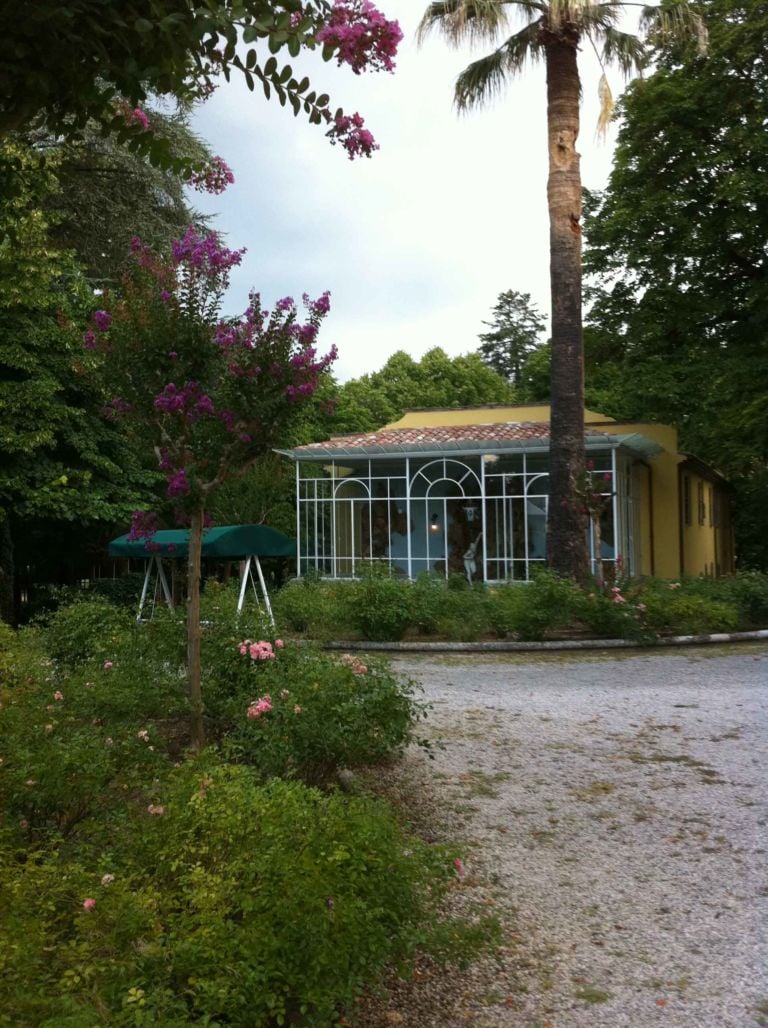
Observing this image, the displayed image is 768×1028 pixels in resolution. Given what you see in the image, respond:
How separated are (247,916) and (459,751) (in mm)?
4589

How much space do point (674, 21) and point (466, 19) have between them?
12.9ft

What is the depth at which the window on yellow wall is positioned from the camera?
86.2 ft

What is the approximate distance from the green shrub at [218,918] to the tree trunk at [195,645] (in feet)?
8.26

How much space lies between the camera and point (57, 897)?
2.74 metres

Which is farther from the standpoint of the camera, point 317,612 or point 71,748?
point 317,612

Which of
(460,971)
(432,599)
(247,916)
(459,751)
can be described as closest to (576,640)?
(432,599)

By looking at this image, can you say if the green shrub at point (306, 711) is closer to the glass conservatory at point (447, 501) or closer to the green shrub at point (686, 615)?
the green shrub at point (686, 615)

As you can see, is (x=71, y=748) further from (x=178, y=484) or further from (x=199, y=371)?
(x=199, y=371)

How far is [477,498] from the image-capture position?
2306 cm

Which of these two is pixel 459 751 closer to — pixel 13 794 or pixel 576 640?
pixel 13 794

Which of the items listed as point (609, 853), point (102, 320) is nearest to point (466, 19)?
point (102, 320)

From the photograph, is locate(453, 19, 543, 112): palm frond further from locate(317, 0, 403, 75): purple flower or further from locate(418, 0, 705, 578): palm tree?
locate(317, 0, 403, 75): purple flower

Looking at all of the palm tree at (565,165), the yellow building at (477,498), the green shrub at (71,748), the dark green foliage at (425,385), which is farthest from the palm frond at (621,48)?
the dark green foliage at (425,385)

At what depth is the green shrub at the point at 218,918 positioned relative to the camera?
2367mm
